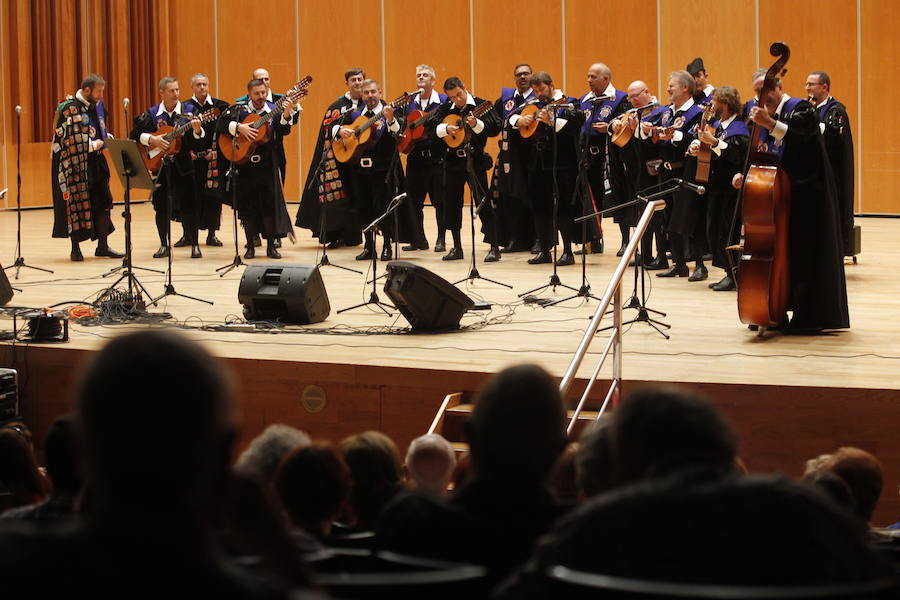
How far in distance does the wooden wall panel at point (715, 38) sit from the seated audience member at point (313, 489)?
12.0 m

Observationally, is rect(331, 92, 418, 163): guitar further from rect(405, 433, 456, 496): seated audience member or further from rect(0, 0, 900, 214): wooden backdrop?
rect(405, 433, 456, 496): seated audience member

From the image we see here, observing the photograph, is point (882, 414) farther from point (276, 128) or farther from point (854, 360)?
point (276, 128)

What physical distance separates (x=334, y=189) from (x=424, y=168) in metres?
0.88

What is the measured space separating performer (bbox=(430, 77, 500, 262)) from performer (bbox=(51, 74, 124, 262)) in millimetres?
3064

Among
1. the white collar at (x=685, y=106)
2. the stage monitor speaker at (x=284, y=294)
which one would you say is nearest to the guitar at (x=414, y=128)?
the white collar at (x=685, y=106)

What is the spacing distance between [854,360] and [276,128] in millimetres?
6616

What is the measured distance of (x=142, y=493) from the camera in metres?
1.38

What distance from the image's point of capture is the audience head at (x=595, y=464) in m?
2.60

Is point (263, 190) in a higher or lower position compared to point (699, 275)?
higher

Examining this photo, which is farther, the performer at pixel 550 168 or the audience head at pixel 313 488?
the performer at pixel 550 168

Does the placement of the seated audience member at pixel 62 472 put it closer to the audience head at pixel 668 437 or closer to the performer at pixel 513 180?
the audience head at pixel 668 437

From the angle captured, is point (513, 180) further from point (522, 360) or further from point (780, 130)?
point (522, 360)

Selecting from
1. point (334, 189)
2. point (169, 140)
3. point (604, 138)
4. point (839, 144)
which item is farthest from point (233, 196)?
point (839, 144)

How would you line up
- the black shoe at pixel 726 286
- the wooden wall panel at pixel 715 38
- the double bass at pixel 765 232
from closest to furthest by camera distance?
the double bass at pixel 765 232
the black shoe at pixel 726 286
the wooden wall panel at pixel 715 38
